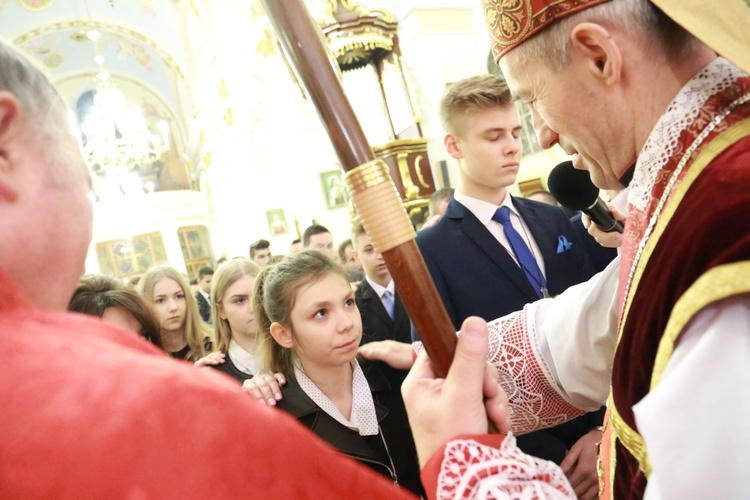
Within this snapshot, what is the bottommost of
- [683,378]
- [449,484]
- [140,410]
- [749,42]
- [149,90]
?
[449,484]

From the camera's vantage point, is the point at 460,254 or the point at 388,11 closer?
the point at 460,254

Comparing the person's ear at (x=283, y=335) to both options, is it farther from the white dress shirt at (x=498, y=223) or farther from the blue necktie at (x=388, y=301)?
the blue necktie at (x=388, y=301)

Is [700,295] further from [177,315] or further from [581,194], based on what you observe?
[177,315]

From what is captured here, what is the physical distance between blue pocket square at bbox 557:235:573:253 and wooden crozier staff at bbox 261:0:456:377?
1.84 metres

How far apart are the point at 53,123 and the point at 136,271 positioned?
22837 mm

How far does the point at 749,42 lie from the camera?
35.3 inches

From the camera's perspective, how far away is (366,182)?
0.87 metres

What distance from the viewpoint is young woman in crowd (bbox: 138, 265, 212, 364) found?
12.0 feet

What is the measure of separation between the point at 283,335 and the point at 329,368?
0.84 ft

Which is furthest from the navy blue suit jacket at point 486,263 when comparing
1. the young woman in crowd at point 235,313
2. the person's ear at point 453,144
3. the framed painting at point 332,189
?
the framed painting at point 332,189

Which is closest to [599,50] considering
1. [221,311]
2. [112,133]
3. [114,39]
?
[221,311]

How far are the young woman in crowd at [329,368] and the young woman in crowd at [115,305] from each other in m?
0.61

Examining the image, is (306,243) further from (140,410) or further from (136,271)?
(136,271)

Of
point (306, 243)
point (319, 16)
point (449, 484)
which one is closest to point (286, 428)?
point (449, 484)
